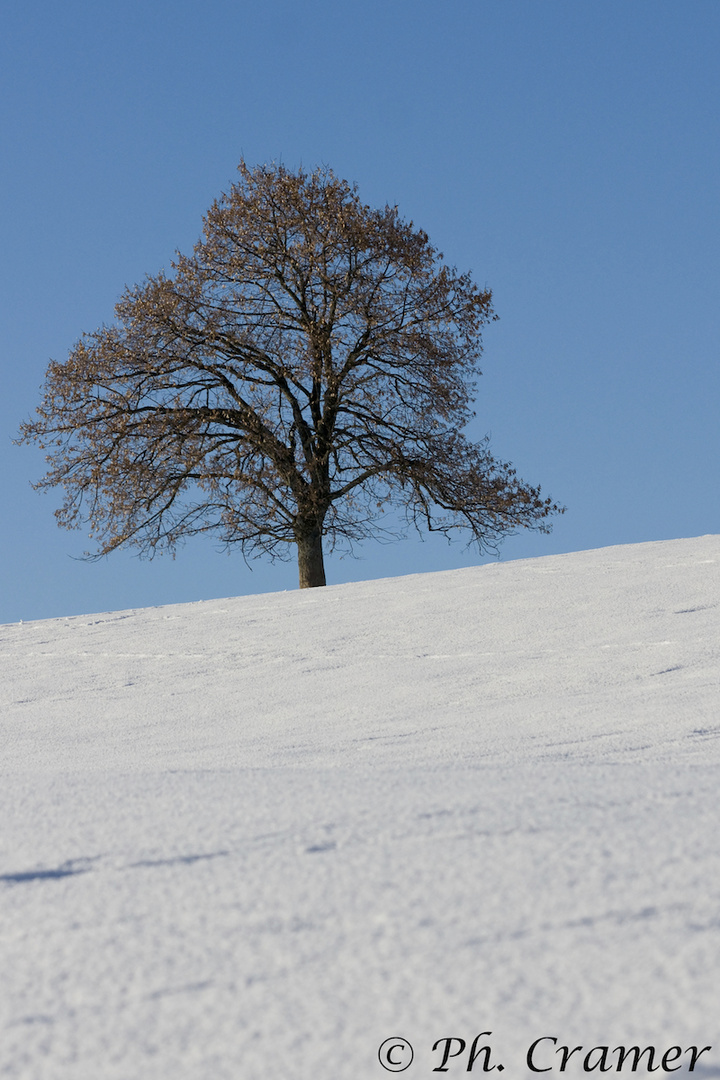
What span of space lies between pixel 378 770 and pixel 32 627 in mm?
7885

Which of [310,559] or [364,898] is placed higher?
[310,559]

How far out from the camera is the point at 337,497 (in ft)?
46.5

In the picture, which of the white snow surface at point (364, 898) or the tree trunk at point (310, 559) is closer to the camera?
the white snow surface at point (364, 898)

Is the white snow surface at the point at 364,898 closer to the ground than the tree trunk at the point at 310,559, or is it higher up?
closer to the ground

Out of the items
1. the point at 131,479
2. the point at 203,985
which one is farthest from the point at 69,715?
the point at 131,479

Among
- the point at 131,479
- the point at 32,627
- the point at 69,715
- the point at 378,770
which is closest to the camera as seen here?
the point at 378,770

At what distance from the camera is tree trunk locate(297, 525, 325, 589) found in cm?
1416

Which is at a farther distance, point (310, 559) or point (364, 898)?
point (310, 559)

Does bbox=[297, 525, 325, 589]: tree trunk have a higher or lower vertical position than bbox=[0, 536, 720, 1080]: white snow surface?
higher

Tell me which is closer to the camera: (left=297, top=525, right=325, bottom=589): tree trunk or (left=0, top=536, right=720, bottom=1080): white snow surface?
(left=0, top=536, right=720, bottom=1080): white snow surface

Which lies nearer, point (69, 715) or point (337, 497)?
point (69, 715)

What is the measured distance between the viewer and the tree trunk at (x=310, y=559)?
14156 mm

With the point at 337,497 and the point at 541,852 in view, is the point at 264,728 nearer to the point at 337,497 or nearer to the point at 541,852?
the point at 541,852

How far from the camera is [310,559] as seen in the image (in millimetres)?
14156
